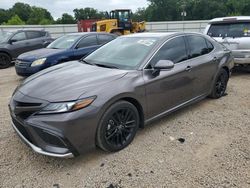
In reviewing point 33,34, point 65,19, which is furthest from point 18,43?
point 65,19

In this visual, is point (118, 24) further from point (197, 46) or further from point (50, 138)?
point (50, 138)

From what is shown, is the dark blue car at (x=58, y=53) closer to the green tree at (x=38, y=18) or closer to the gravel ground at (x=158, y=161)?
the gravel ground at (x=158, y=161)

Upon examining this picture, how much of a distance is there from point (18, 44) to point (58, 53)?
4.46 meters

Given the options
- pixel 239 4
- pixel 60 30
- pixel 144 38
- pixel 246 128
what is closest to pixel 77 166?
pixel 144 38

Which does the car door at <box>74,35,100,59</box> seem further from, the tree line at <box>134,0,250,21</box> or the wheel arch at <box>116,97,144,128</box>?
the tree line at <box>134,0,250,21</box>

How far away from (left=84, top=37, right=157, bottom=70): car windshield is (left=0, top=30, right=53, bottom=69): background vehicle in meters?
7.18

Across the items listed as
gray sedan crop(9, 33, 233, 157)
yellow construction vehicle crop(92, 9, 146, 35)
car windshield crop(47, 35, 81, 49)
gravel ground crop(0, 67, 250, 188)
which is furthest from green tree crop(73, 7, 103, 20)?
gravel ground crop(0, 67, 250, 188)

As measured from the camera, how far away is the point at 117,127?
123 inches

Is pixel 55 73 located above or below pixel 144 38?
below

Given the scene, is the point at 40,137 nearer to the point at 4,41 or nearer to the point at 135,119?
the point at 135,119

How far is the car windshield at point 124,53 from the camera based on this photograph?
3.52 meters

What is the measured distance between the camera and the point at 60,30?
21703 millimetres

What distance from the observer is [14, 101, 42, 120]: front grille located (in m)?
2.71

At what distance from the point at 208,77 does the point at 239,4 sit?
6648 centimetres
